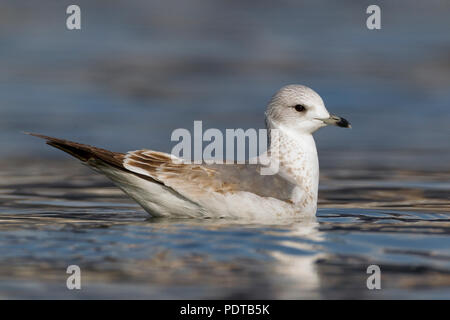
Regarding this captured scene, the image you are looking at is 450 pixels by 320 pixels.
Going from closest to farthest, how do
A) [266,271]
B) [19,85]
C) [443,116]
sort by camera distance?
[266,271]
[443,116]
[19,85]

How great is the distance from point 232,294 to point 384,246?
6.31 feet

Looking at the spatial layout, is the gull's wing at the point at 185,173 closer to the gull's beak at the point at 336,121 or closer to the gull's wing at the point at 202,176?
the gull's wing at the point at 202,176

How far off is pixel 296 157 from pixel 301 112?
1.52ft

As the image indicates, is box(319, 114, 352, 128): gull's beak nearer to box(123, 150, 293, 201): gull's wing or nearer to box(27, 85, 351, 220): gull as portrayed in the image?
box(27, 85, 351, 220): gull

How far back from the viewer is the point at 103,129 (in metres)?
16.3

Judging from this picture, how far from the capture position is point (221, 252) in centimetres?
747

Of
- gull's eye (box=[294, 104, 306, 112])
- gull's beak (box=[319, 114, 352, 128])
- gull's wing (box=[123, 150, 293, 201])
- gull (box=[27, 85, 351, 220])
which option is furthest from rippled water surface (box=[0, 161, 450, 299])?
gull's eye (box=[294, 104, 306, 112])

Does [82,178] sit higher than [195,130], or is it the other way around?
[195,130]

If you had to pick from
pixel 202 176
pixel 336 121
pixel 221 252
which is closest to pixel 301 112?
pixel 336 121

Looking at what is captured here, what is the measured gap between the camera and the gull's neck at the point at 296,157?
31.4 feet

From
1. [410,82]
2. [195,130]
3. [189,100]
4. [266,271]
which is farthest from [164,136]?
[266,271]

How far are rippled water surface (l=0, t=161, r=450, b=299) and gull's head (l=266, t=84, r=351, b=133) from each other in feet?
3.10

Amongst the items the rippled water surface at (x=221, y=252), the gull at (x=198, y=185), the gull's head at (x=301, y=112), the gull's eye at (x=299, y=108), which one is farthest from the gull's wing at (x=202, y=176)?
the gull's eye at (x=299, y=108)

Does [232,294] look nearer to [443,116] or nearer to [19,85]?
[443,116]
